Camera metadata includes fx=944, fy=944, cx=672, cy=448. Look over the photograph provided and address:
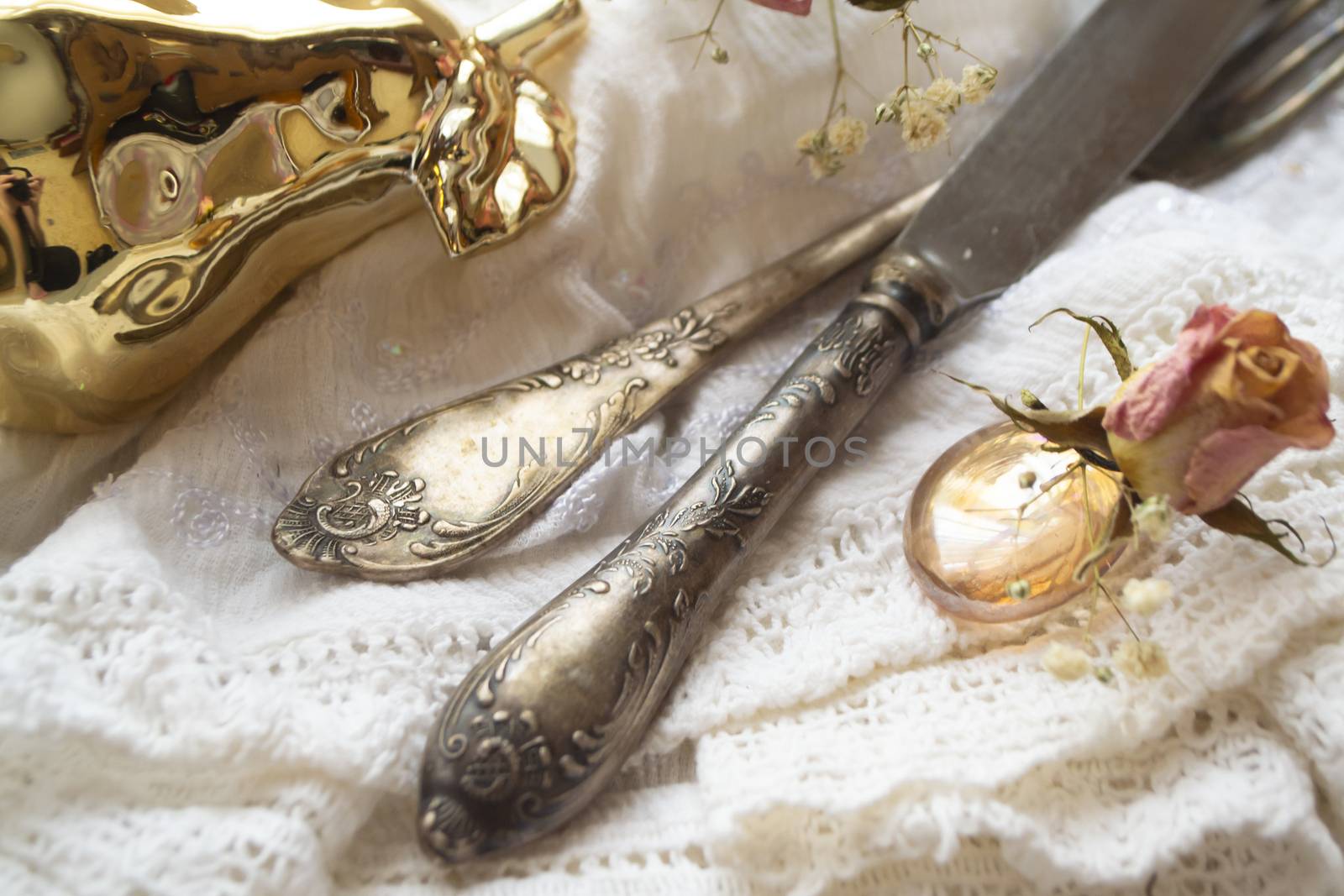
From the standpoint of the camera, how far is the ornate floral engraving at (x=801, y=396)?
0.54m

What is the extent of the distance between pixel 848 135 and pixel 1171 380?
0.94 feet

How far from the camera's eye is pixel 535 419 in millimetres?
581

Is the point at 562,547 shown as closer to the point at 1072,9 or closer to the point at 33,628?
the point at 33,628

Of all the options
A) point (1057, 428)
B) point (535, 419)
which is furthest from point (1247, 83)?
point (535, 419)

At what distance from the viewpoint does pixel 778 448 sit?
532 mm

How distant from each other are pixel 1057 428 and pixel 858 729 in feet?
0.57

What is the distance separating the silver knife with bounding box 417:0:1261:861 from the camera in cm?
43

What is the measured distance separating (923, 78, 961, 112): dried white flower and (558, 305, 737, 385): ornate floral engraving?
0.18m

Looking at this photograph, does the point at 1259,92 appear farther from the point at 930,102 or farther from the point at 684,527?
the point at 684,527

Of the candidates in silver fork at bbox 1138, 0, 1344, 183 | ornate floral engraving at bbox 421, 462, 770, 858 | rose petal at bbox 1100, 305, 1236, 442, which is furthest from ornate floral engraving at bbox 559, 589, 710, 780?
silver fork at bbox 1138, 0, 1344, 183

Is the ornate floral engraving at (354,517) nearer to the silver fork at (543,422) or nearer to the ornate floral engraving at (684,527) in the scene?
the silver fork at (543,422)

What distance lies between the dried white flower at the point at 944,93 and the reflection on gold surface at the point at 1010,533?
22 cm

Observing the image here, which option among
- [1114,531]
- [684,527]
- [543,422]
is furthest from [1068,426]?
[543,422]

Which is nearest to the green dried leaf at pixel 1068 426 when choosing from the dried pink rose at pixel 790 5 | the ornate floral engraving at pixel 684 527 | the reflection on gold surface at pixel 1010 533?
the reflection on gold surface at pixel 1010 533
